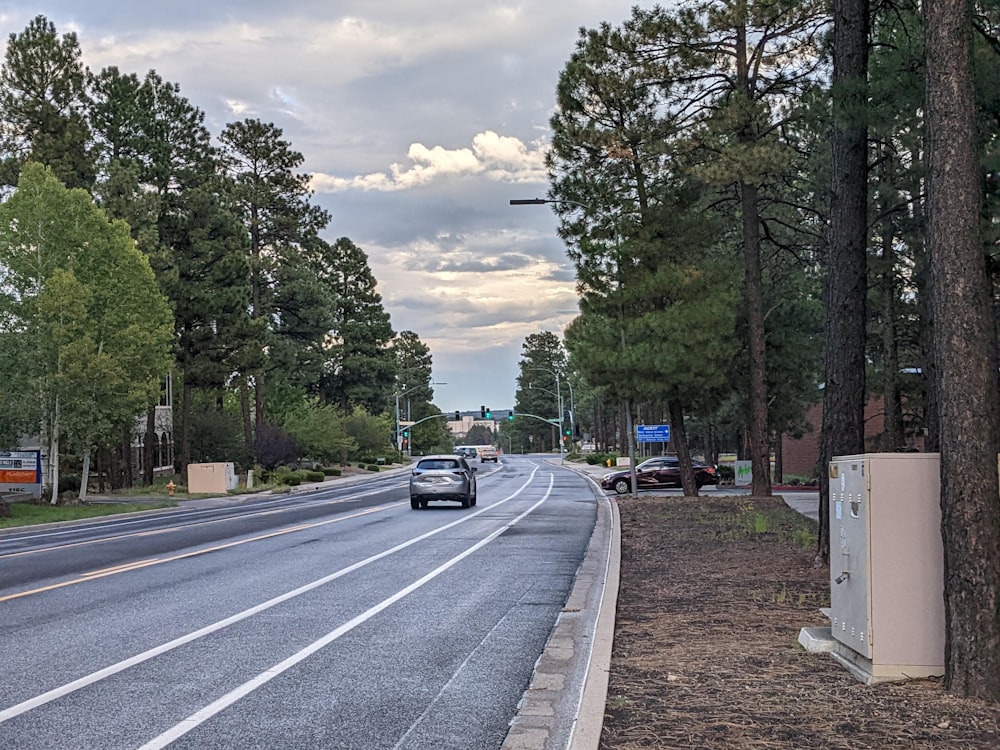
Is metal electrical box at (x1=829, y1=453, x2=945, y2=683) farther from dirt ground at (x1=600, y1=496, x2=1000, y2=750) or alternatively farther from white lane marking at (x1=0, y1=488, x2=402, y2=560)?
white lane marking at (x1=0, y1=488, x2=402, y2=560)

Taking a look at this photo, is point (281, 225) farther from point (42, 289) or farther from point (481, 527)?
point (481, 527)

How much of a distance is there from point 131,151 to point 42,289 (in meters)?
15.6

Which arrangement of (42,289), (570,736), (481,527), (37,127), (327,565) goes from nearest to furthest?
(570,736) < (327,565) < (481,527) < (42,289) < (37,127)

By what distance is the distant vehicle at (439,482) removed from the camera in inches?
1230

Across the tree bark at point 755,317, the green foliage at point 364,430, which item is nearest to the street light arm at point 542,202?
the tree bark at point 755,317

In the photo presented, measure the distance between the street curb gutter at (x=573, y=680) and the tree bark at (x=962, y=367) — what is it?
2.36m

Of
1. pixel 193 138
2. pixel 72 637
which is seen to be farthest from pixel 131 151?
pixel 72 637

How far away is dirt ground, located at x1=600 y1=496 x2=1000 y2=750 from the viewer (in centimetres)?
588

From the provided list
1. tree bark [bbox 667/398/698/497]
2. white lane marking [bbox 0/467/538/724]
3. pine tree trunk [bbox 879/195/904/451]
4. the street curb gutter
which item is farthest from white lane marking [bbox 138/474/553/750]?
pine tree trunk [bbox 879/195/904/451]

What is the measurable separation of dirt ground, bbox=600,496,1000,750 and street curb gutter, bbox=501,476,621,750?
12 centimetres

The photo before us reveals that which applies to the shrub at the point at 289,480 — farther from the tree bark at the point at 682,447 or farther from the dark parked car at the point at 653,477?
the tree bark at the point at 682,447

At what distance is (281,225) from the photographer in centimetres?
6366

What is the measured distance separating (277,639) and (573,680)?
3.22m

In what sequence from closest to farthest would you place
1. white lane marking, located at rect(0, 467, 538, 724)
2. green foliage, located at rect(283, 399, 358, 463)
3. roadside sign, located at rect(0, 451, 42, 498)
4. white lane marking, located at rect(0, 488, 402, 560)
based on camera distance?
white lane marking, located at rect(0, 467, 538, 724), white lane marking, located at rect(0, 488, 402, 560), roadside sign, located at rect(0, 451, 42, 498), green foliage, located at rect(283, 399, 358, 463)
